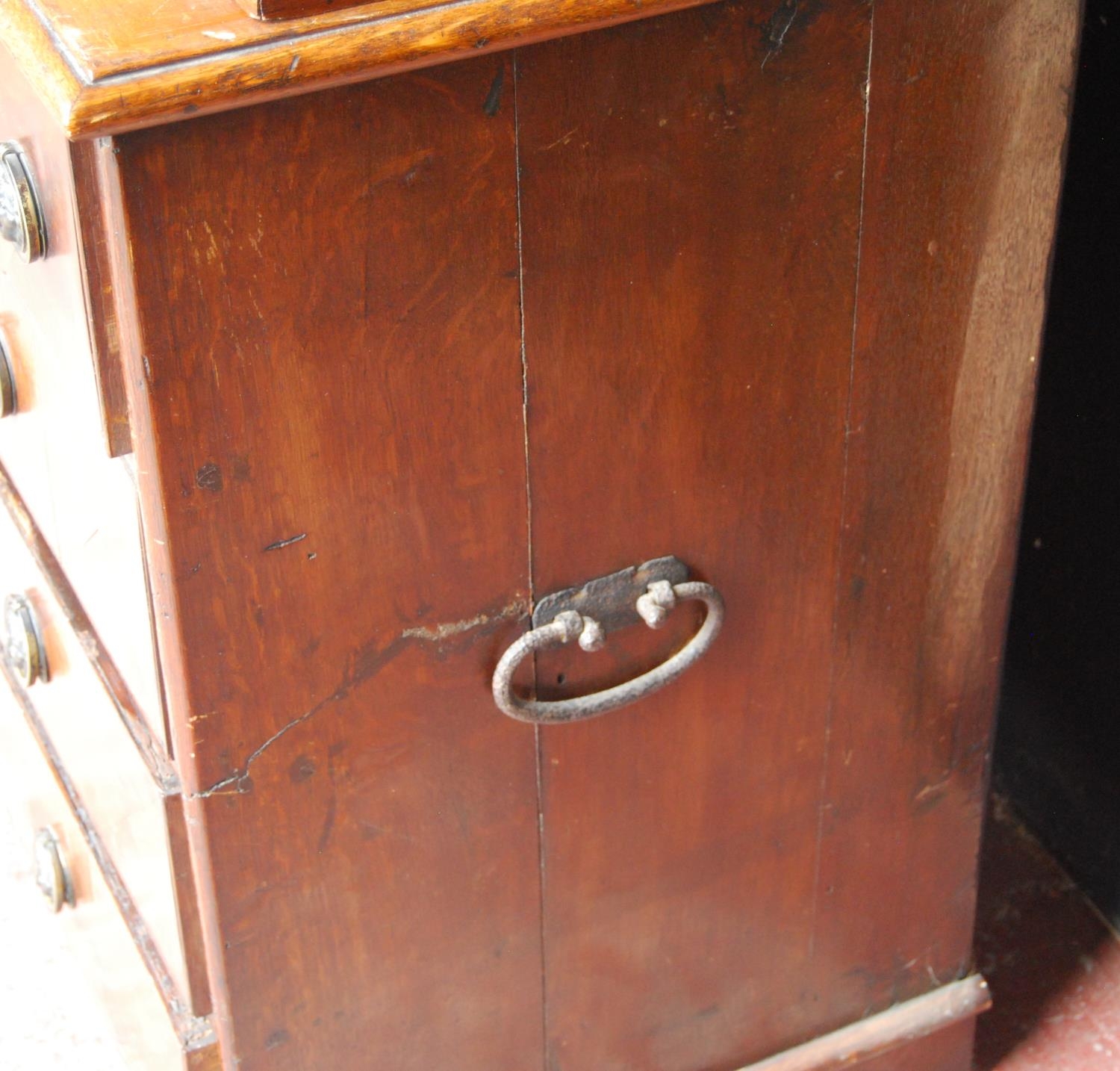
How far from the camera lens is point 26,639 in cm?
144

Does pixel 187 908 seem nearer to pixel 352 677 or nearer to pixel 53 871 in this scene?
pixel 352 677

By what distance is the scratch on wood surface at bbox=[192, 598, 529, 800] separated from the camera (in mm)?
1063

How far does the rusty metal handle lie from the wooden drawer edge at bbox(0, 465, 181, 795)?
0.79 ft

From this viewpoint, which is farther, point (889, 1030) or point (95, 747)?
point (889, 1030)

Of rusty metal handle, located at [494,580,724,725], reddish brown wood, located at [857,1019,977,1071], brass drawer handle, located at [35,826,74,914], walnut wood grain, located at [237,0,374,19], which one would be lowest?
reddish brown wood, located at [857,1019,977,1071]

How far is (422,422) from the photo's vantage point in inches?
39.4

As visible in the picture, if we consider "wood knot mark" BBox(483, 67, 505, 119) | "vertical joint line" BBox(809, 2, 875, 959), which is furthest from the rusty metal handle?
"wood knot mark" BBox(483, 67, 505, 119)

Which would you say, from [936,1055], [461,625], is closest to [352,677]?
[461,625]

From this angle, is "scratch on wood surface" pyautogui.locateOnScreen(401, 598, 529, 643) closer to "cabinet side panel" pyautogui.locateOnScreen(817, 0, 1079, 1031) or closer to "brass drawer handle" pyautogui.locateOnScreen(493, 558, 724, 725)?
"brass drawer handle" pyautogui.locateOnScreen(493, 558, 724, 725)

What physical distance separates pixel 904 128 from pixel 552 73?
10.0 inches

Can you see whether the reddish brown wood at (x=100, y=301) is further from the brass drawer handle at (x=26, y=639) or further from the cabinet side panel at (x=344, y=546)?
the brass drawer handle at (x=26, y=639)

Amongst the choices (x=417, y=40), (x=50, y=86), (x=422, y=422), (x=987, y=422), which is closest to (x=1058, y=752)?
(x=987, y=422)

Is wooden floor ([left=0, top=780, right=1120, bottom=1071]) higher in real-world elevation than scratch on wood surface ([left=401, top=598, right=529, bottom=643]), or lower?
lower

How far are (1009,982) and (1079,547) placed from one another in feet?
1.47
